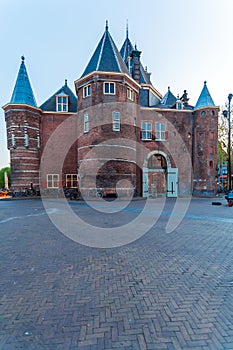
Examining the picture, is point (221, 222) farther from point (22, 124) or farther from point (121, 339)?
point (22, 124)

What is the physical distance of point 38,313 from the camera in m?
3.01

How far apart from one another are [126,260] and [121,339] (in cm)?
262

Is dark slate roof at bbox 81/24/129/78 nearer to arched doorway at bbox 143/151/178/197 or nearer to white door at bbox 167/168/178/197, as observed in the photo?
arched doorway at bbox 143/151/178/197

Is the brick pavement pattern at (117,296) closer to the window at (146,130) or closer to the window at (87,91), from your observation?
the window at (87,91)

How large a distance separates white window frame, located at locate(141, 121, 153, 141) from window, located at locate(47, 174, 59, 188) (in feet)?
42.6

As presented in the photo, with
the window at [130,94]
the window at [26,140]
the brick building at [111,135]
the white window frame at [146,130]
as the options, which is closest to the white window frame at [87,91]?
the brick building at [111,135]

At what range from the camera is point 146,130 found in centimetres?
2408

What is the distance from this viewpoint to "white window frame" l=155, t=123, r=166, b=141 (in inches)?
963

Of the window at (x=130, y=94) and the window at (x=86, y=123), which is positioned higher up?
the window at (x=130, y=94)

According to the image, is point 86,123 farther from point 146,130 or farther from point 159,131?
point 159,131

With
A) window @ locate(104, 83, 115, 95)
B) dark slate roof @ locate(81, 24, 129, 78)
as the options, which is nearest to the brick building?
dark slate roof @ locate(81, 24, 129, 78)

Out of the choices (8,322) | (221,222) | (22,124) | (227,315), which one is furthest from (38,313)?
(22,124)

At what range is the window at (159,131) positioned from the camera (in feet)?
80.3

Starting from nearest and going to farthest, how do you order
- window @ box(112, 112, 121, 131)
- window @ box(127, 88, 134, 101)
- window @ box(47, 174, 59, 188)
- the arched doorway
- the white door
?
window @ box(112, 112, 121, 131) → window @ box(127, 88, 134, 101) → the arched doorway → the white door → window @ box(47, 174, 59, 188)
